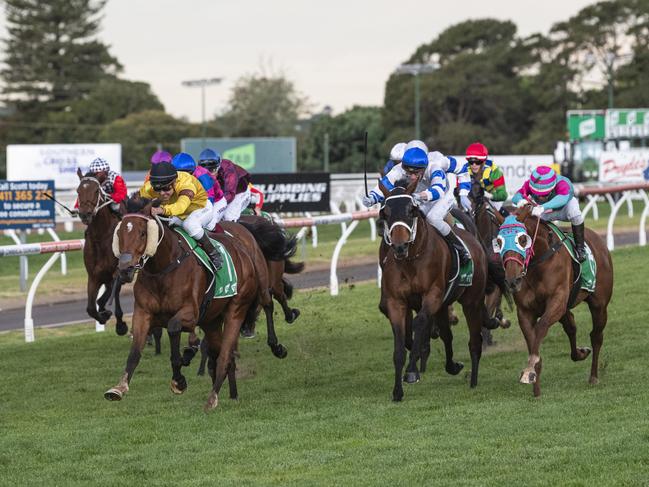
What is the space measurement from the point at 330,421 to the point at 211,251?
1605mm

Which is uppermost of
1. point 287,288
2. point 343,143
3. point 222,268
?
point 343,143

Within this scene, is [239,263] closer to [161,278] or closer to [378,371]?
[161,278]

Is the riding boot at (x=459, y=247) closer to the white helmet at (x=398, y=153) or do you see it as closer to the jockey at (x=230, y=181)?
the white helmet at (x=398, y=153)

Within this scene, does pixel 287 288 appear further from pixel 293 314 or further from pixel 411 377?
pixel 411 377

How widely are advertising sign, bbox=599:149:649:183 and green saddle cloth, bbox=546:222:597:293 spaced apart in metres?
27.1

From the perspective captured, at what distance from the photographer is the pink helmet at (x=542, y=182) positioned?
9.34 meters

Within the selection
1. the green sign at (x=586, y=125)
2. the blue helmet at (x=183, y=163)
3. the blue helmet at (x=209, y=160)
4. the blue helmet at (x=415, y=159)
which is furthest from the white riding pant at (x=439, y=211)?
the green sign at (x=586, y=125)

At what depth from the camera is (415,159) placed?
30.1 ft

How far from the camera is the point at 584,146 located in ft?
147

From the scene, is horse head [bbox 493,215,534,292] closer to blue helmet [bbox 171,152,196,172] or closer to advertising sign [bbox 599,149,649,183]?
blue helmet [bbox 171,152,196,172]

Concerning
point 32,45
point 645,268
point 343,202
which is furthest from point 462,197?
point 32,45

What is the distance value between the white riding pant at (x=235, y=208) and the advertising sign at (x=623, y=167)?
86.2 feet

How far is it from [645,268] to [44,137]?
62948 millimetres

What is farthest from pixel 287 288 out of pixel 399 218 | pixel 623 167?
pixel 623 167
